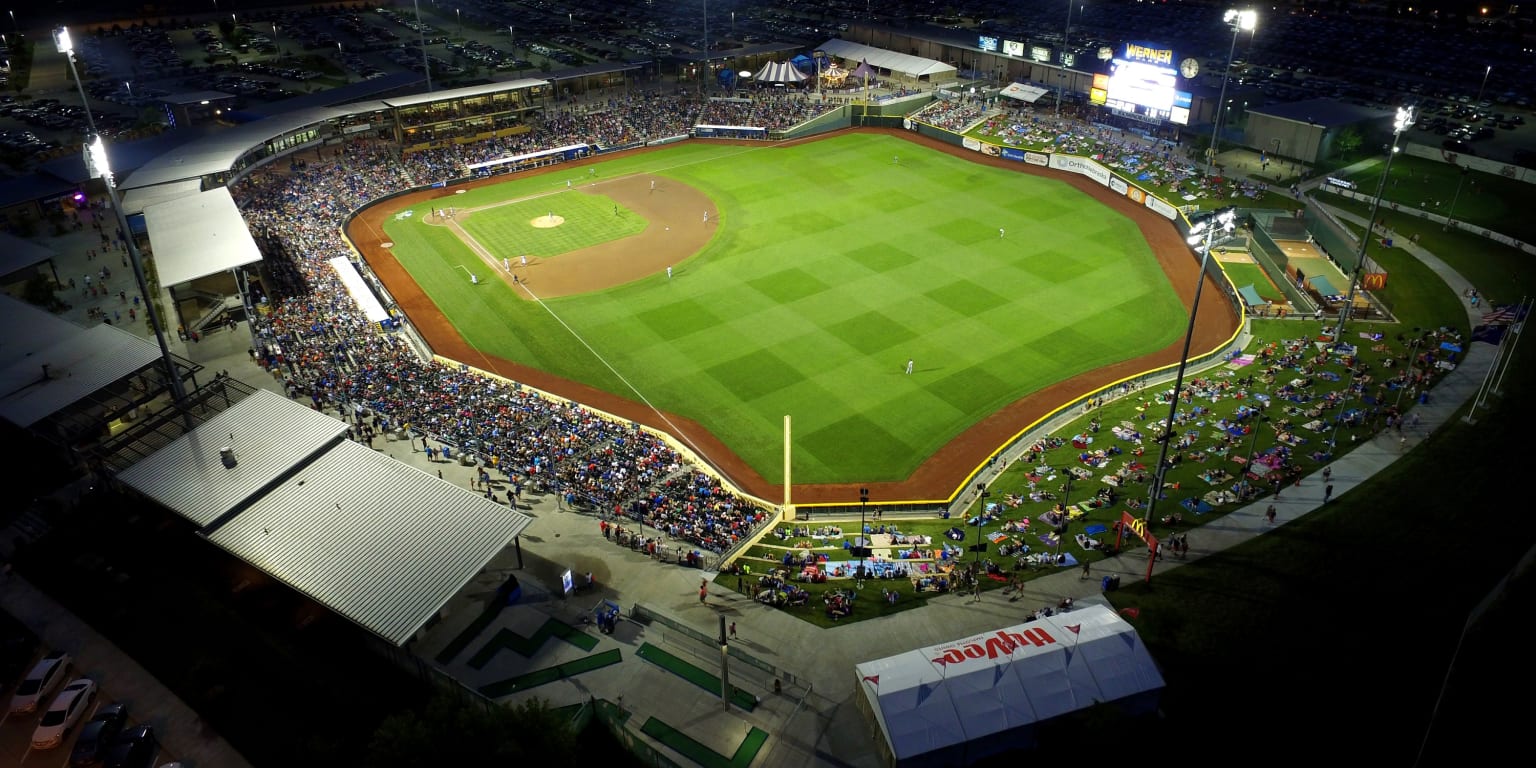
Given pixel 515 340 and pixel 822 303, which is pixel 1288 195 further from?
pixel 515 340

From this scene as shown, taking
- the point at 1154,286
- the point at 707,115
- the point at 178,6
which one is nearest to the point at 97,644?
the point at 1154,286

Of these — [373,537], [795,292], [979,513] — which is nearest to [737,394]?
[795,292]

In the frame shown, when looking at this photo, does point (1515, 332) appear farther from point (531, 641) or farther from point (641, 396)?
point (531, 641)

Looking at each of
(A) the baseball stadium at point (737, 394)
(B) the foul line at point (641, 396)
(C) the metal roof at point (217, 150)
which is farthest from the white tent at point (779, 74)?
(B) the foul line at point (641, 396)

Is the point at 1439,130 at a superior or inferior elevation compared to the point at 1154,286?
superior

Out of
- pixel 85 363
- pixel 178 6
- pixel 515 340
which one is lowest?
pixel 515 340

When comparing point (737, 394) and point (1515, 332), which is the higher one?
point (1515, 332)
